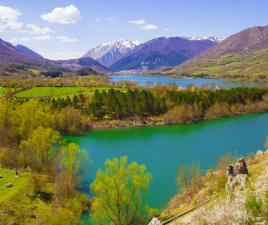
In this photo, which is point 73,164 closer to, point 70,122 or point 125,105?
point 70,122

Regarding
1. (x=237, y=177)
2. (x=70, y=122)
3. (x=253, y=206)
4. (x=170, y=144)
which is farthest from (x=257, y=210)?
(x=70, y=122)

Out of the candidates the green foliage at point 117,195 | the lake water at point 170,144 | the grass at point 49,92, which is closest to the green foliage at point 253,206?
the green foliage at point 117,195

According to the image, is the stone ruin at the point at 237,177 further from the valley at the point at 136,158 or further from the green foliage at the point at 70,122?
the green foliage at the point at 70,122

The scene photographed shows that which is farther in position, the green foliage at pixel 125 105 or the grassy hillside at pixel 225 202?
the green foliage at pixel 125 105

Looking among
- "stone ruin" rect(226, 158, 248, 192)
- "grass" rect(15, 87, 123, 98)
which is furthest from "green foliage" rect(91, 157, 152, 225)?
"grass" rect(15, 87, 123, 98)

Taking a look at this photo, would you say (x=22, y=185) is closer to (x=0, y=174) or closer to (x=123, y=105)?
(x=0, y=174)

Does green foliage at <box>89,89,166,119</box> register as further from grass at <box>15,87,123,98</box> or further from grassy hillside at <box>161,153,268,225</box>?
grassy hillside at <box>161,153,268,225</box>

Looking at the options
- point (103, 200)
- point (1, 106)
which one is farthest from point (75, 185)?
point (1, 106)
